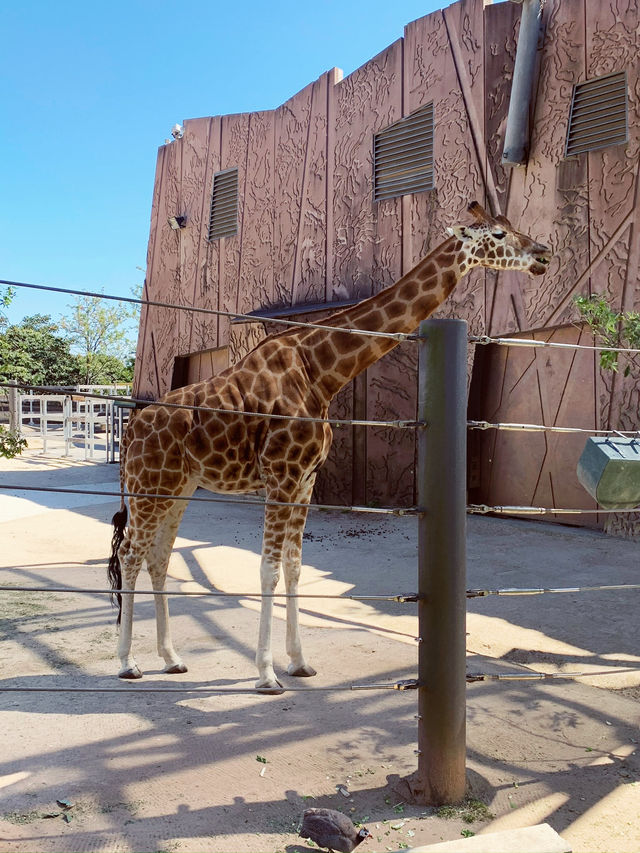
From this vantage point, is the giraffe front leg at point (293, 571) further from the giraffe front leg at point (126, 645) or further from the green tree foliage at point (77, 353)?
the green tree foliage at point (77, 353)

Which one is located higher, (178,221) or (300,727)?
(178,221)

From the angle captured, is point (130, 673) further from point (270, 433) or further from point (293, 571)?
point (270, 433)

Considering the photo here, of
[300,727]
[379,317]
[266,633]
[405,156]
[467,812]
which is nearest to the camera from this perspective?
[467,812]

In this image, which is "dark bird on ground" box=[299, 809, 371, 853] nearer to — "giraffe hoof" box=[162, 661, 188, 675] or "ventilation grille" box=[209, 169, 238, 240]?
"giraffe hoof" box=[162, 661, 188, 675]

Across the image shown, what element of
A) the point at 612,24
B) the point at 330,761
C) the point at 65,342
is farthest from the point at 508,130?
the point at 65,342

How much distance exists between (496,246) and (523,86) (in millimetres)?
5286

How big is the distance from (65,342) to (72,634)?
30.0 metres

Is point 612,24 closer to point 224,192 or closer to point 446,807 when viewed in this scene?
point 224,192

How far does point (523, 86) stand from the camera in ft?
27.2

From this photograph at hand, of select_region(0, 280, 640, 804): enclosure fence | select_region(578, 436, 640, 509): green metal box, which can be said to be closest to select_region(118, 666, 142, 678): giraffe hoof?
select_region(0, 280, 640, 804): enclosure fence

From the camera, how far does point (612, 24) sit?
25.6ft

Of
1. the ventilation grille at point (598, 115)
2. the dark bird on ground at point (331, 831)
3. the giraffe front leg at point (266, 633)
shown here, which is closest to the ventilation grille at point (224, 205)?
the ventilation grille at point (598, 115)

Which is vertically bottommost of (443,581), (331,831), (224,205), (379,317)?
(331,831)

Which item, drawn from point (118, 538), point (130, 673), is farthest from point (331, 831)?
point (118, 538)
